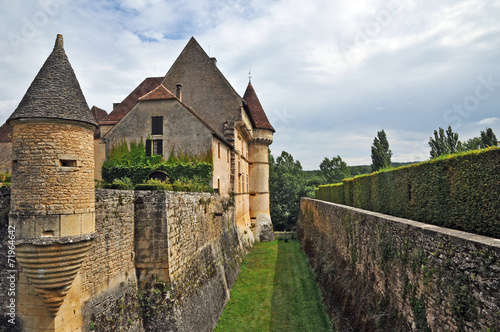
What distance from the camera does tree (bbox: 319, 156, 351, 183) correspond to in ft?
247

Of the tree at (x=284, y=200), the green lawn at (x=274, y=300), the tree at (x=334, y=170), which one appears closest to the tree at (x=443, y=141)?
the green lawn at (x=274, y=300)

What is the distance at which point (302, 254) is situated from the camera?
24.7 m

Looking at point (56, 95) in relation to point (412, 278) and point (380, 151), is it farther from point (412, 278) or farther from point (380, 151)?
point (380, 151)

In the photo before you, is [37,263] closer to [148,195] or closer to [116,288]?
[116,288]

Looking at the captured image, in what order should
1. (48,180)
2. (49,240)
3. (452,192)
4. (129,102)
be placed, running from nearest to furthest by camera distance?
(49,240)
(48,180)
(452,192)
(129,102)

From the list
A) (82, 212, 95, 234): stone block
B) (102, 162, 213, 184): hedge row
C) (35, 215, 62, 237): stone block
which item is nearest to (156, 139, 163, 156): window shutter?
(102, 162, 213, 184): hedge row

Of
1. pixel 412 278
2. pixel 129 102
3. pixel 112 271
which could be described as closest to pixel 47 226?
pixel 112 271

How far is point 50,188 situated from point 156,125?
13188 mm

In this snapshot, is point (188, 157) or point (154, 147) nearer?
point (188, 157)

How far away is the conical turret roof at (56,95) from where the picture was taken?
243 inches

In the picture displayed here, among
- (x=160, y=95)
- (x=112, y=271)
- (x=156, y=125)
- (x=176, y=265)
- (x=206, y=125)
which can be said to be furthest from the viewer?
(x=156, y=125)

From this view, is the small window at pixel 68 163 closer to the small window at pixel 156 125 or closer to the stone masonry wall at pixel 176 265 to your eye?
the stone masonry wall at pixel 176 265

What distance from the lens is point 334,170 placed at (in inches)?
3093

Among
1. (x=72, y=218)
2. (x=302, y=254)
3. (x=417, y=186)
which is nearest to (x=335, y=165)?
(x=302, y=254)
